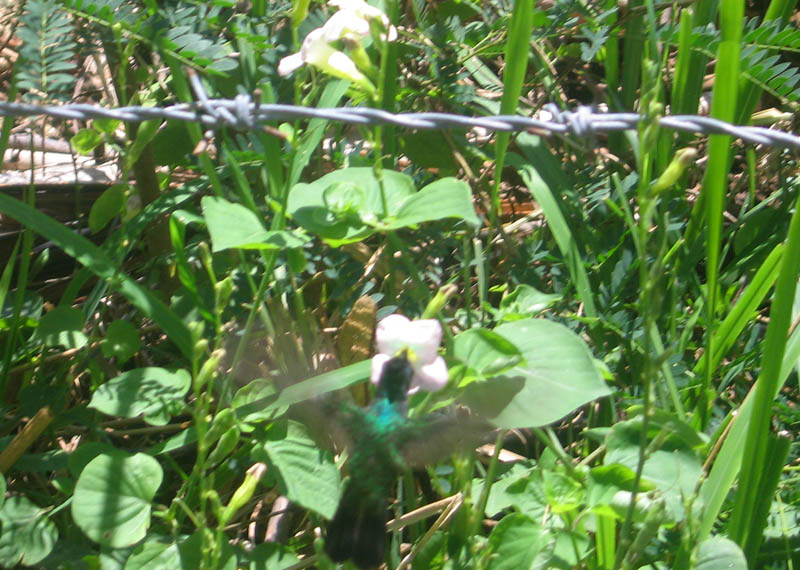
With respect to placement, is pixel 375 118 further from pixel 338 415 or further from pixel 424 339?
pixel 338 415

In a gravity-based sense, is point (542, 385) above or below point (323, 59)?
below

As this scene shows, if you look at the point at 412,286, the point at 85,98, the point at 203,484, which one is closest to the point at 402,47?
the point at 412,286

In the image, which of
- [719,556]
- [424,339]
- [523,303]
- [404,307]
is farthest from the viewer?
[404,307]

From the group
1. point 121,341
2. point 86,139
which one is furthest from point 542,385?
point 86,139

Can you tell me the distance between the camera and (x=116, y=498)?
1.10 meters

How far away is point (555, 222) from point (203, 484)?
76cm

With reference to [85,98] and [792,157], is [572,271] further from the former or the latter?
[85,98]

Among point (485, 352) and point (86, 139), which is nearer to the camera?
point (485, 352)

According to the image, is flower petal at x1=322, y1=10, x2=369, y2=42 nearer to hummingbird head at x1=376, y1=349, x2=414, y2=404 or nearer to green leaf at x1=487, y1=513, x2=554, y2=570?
hummingbird head at x1=376, y1=349, x2=414, y2=404

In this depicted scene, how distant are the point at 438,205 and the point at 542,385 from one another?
0.89 feet

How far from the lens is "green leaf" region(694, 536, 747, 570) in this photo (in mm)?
1102

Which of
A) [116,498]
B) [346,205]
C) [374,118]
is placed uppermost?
[374,118]

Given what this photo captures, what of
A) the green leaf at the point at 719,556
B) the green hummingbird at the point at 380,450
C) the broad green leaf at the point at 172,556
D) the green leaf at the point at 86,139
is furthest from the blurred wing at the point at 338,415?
the green leaf at the point at 86,139

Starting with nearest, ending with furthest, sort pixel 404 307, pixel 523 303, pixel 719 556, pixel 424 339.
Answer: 1. pixel 424 339
2. pixel 719 556
3. pixel 523 303
4. pixel 404 307
